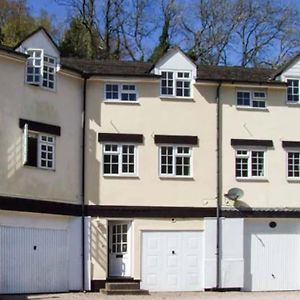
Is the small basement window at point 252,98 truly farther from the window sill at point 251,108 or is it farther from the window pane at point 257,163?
the window pane at point 257,163

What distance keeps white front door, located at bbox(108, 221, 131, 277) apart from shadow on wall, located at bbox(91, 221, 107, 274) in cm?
73

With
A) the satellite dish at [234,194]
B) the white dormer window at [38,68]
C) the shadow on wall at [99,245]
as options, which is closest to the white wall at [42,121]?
the white dormer window at [38,68]

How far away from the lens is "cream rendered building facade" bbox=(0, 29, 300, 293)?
102 feet

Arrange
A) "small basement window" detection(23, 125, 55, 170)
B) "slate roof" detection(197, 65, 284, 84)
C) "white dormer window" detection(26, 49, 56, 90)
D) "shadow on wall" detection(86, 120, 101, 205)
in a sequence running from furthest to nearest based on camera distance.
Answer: "slate roof" detection(197, 65, 284, 84) → "shadow on wall" detection(86, 120, 101, 205) → "white dormer window" detection(26, 49, 56, 90) → "small basement window" detection(23, 125, 55, 170)

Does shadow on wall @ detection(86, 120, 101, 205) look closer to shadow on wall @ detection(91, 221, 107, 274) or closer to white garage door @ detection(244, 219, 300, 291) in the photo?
shadow on wall @ detection(91, 221, 107, 274)

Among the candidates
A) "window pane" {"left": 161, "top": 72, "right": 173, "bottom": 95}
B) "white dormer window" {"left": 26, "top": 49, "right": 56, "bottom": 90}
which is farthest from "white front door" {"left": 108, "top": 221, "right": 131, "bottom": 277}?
"white dormer window" {"left": 26, "top": 49, "right": 56, "bottom": 90}

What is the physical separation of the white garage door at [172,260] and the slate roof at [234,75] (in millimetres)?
7003

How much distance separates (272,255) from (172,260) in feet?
15.3

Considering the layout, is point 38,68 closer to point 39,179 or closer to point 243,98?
point 39,179

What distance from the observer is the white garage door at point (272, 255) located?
33.9 metres

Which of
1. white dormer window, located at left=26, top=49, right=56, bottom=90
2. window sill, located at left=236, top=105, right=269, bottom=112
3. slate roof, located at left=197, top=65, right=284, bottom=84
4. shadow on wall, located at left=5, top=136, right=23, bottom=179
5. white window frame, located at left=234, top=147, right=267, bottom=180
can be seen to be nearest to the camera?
shadow on wall, located at left=5, top=136, right=23, bottom=179

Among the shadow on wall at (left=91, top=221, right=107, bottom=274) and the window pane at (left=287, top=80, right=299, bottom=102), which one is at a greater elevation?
the window pane at (left=287, top=80, right=299, bottom=102)

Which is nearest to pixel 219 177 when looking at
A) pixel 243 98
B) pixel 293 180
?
pixel 293 180

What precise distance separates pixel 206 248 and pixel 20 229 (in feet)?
27.4
